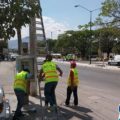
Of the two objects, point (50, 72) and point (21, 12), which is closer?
point (21, 12)

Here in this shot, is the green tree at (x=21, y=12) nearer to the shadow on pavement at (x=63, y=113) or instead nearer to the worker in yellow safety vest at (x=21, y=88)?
the worker in yellow safety vest at (x=21, y=88)

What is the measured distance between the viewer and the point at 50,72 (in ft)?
42.7

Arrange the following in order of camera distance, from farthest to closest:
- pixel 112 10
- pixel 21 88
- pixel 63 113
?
pixel 112 10
pixel 63 113
pixel 21 88

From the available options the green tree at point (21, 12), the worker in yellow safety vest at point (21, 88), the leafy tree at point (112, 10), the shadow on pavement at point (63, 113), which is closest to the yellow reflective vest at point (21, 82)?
the worker in yellow safety vest at point (21, 88)

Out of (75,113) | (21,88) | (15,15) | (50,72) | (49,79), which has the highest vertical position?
(15,15)

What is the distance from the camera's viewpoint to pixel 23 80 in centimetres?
1162

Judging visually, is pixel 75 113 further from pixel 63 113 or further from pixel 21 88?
pixel 21 88

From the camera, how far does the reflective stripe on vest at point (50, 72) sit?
12968 millimetres

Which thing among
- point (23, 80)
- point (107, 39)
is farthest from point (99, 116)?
point (107, 39)

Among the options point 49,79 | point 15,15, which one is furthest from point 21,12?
point 49,79

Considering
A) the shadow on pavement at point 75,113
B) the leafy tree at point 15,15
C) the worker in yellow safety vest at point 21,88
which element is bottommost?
the shadow on pavement at point 75,113

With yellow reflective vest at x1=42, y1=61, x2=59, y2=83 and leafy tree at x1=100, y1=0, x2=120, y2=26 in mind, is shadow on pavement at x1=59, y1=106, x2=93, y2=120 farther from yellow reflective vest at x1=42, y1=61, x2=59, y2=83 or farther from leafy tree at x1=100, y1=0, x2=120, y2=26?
leafy tree at x1=100, y1=0, x2=120, y2=26

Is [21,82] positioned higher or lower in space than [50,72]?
lower

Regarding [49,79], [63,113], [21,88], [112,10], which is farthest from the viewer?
[112,10]
